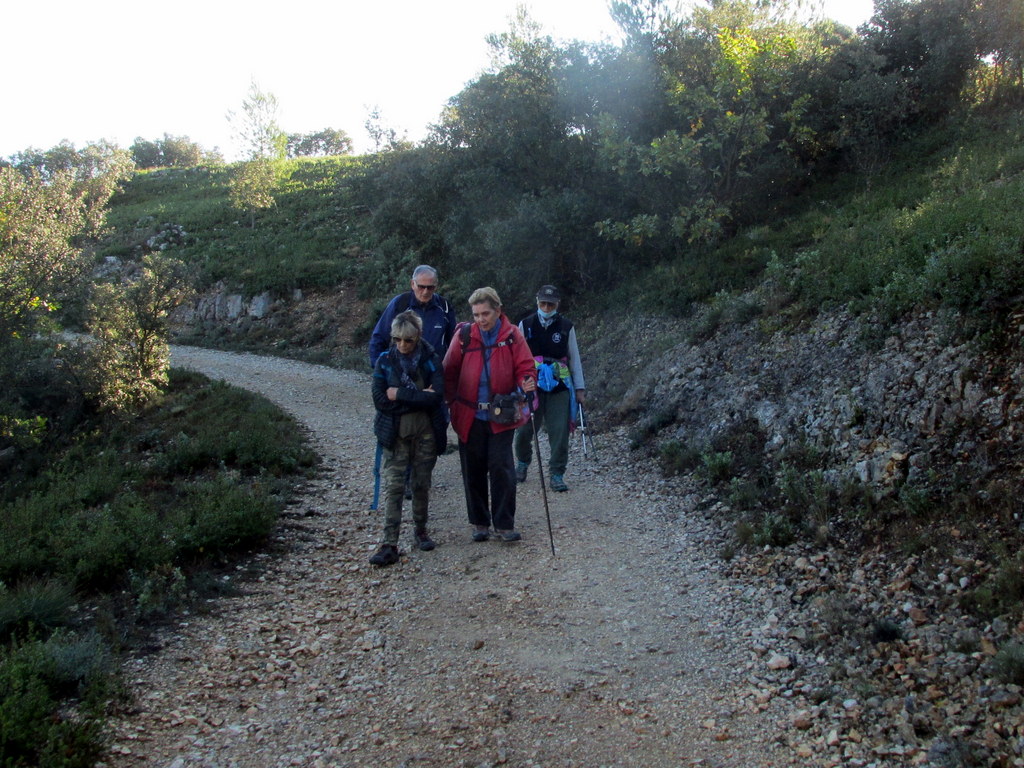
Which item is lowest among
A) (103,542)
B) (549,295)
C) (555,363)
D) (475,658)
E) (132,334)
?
(475,658)

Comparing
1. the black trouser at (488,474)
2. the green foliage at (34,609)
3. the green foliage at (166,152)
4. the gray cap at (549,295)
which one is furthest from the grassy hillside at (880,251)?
the green foliage at (166,152)

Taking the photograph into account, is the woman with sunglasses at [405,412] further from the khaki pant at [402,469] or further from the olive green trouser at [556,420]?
the olive green trouser at [556,420]

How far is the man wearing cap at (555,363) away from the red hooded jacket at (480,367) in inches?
52.4

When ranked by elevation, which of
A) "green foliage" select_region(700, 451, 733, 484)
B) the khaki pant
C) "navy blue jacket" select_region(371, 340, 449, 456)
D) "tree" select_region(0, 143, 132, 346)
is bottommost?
"green foliage" select_region(700, 451, 733, 484)

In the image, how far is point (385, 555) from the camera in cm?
627

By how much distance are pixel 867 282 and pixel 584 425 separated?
3.66 meters

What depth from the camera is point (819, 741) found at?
369cm

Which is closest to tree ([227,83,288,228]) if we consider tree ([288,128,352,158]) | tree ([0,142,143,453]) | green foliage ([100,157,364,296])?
green foliage ([100,157,364,296])

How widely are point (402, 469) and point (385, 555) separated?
73 cm

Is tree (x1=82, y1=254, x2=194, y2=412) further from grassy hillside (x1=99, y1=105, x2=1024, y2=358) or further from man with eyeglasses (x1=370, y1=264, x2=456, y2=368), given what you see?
man with eyeglasses (x1=370, y1=264, x2=456, y2=368)

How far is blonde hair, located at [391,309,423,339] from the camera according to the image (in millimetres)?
6020

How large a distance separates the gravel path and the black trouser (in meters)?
0.28

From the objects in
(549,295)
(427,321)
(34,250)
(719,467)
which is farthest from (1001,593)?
(34,250)

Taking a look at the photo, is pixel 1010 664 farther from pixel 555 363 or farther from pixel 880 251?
pixel 880 251
